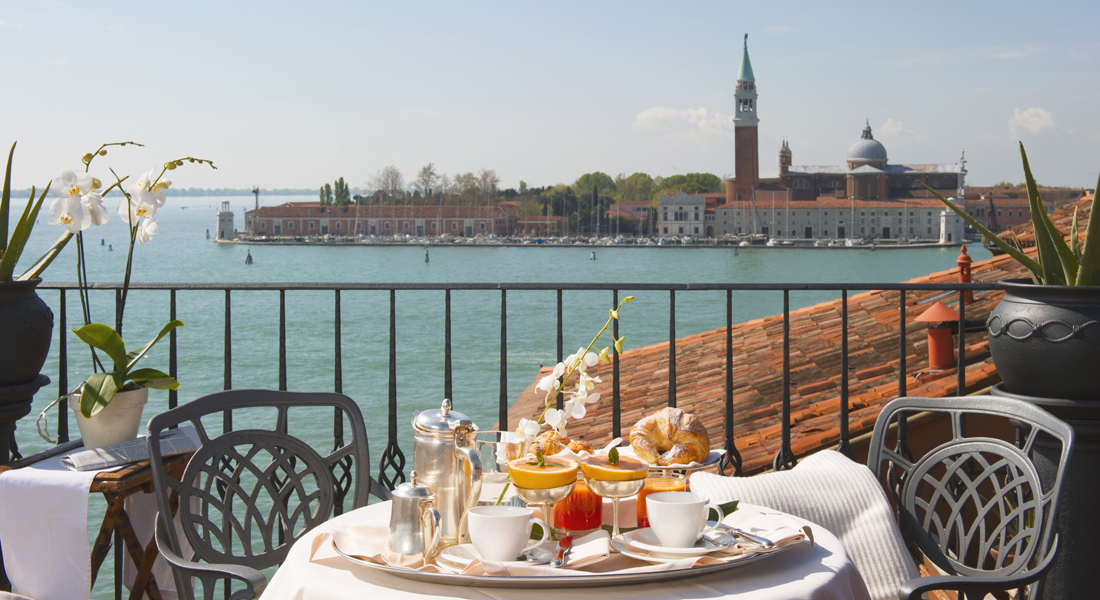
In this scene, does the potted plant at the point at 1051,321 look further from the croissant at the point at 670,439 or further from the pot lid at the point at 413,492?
the pot lid at the point at 413,492

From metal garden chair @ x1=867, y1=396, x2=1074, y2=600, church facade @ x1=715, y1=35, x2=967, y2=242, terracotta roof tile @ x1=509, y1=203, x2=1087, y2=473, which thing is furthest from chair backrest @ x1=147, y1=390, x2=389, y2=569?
church facade @ x1=715, y1=35, x2=967, y2=242

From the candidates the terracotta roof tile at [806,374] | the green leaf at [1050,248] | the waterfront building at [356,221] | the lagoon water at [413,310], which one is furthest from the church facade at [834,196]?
the green leaf at [1050,248]

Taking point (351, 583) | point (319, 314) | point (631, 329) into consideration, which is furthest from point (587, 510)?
point (319, 314)

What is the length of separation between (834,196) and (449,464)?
329 feet

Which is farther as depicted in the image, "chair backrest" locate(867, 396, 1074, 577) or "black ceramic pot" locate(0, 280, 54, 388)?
"black ceramic pot" locate(0, 280, 54, 388)

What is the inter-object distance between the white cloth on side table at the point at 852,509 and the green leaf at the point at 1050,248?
101 centimetres

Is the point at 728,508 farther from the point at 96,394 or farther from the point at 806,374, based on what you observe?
the point at 806,374

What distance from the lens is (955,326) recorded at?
6191 mm

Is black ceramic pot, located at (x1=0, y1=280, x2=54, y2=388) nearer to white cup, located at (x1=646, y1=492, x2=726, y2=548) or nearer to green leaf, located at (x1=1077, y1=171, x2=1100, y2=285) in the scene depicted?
white cup, located at (x1=646, y1=492, x2=726, y2=548)

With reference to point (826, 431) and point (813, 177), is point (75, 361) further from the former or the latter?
point (813, 177)

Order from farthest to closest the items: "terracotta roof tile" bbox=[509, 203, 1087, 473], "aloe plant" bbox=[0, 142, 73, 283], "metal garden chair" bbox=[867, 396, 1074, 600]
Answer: "terracotta roof tile" bbox=[509, 203, 1087, 473] → "aloe plant" bbox=[0, 142, 73, 283] → "metal garden chair" bbox=[867, 396, 1074, 600]

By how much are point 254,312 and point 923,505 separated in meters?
50.1

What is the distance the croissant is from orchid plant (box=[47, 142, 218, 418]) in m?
1.39

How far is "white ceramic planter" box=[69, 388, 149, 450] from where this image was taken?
7.08 feet
